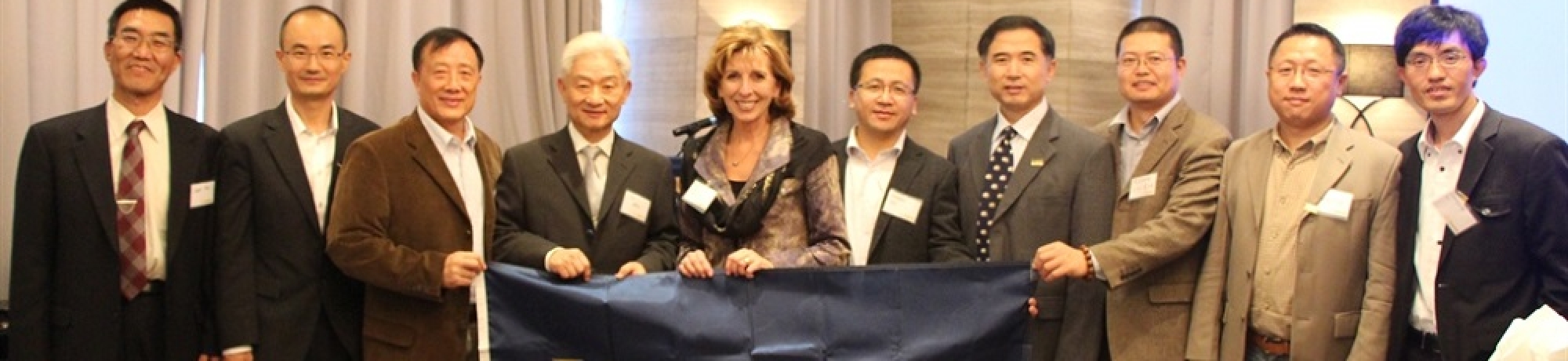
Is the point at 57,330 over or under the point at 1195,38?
under

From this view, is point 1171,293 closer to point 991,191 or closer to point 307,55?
point 991,191

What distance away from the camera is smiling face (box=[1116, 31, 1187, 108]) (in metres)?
4.05

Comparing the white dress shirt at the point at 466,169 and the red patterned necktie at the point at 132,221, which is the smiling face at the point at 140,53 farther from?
the white dress shirt at the point at 466,169

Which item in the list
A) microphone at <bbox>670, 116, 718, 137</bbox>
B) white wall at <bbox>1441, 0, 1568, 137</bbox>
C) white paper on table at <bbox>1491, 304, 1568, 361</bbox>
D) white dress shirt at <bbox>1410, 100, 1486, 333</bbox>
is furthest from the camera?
white wall at <bbox>1441, 0, 1568, 137</bbox>

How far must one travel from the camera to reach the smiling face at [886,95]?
387 centimetres

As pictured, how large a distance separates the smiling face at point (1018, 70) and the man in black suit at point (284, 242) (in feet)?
5.97

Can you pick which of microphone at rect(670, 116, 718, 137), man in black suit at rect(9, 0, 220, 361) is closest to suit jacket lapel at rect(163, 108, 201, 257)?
man in black suit at rect(9, 0, 220, 361)

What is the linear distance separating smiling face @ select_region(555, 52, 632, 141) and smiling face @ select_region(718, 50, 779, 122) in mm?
294

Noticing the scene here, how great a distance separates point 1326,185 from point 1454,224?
312 mm

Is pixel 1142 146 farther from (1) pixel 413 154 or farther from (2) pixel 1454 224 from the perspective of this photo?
(1) pixel 413 154

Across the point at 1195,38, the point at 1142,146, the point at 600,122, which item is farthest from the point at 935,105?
the point at 600,122

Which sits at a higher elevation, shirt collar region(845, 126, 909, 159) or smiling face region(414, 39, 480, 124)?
smiling face region(414, 39, 480, 124)

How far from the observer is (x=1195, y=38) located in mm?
7016

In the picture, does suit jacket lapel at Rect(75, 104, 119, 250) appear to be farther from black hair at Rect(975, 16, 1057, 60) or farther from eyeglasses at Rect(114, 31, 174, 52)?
black hair at Rect(975, 16, 1057, 60)
